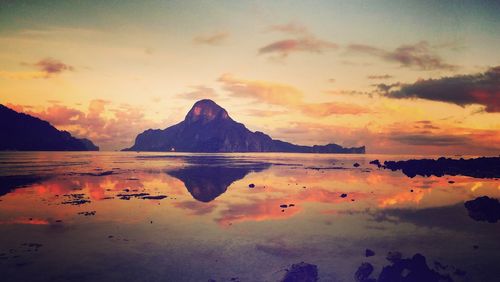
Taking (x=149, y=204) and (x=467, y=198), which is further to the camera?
(x=467, y=198)

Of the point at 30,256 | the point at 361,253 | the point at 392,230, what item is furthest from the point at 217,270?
the point at 392,230

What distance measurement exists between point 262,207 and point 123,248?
1724cm

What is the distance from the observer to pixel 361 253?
66.4 feet

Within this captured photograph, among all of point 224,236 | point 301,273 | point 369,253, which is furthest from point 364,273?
point 224,236

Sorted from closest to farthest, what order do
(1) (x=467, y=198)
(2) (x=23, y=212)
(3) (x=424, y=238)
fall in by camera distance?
(3) (x=424, y=238) → (2) (x=23, y=212) → (1) (x=467, y=198)

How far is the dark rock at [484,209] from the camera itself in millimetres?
31453

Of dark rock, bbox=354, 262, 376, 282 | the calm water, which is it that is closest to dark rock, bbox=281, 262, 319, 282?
the calm water

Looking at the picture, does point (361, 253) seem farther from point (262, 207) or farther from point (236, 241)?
point (262, 207)

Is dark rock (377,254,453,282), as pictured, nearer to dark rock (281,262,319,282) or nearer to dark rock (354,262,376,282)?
dark rock (354,262,376,282)

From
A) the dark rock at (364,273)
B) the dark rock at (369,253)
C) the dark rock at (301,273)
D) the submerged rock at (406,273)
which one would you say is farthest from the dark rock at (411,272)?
the dark rock at (301,273)

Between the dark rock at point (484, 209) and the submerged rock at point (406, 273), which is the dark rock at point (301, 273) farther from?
the dark rock at point (484, 209)

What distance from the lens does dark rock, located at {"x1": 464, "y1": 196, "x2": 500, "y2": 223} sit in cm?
3145

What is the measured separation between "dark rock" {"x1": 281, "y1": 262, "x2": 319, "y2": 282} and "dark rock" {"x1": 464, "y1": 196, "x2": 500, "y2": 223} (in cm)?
2353

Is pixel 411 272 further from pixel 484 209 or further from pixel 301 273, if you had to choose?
pixel 484 209
